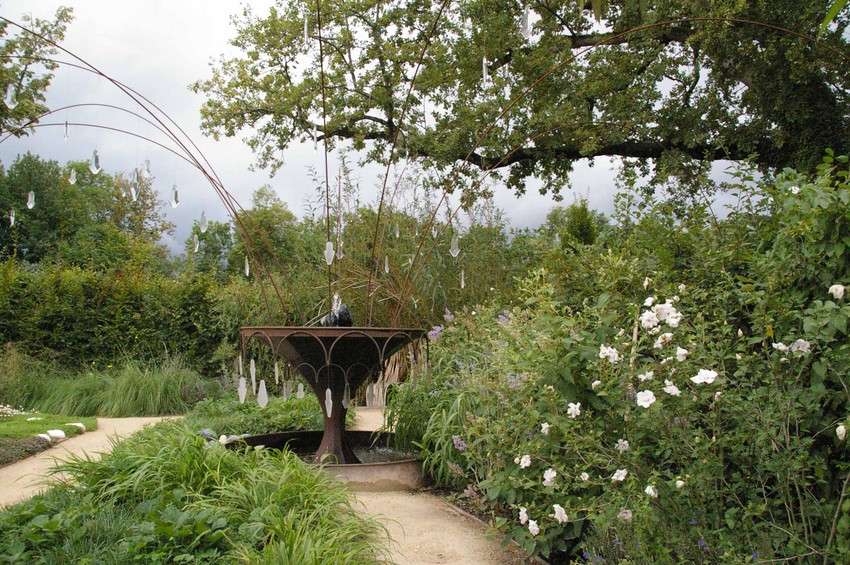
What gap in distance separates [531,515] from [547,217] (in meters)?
12.3

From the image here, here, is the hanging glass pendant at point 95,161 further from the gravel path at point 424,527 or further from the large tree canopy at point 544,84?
the large tree canopy at point 544,84

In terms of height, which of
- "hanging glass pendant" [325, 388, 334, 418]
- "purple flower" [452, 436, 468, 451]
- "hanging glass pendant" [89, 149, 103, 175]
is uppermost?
"hanging glass pendant" [89, 149, 103, 175]

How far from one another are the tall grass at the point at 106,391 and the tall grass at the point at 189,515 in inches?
163

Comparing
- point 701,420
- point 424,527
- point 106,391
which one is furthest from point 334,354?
point 106,391

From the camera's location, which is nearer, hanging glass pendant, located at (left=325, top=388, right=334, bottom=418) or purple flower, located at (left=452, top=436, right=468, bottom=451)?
purple flower, located at (left=452, top=436, right=468, bottom=451)

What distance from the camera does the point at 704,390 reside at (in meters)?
2.04

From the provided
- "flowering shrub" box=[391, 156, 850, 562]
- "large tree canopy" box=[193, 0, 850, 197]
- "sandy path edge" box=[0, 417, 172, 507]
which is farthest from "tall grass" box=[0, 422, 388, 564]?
"large tree canopy" box=[193, 0, 850, 197]

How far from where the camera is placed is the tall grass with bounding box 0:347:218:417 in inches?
272

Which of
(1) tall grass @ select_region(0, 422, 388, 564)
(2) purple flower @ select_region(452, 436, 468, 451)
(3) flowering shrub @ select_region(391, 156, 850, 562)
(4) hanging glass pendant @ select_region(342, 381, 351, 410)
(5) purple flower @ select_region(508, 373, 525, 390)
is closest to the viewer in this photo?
(3) flowering shrub @ select_region(391, 156, 850, 562)

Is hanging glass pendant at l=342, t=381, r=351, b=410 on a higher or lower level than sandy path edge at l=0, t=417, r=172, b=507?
higher

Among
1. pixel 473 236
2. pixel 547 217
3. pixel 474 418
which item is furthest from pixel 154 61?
pixel 547 217

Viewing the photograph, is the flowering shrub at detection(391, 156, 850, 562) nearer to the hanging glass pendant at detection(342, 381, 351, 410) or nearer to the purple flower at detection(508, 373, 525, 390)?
the purple flower at detection(508, 373, 525, 390)

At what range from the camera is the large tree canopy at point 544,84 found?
25.8 ft

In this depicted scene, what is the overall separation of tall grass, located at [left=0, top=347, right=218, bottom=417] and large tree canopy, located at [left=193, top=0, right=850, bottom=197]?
3.37 meters
